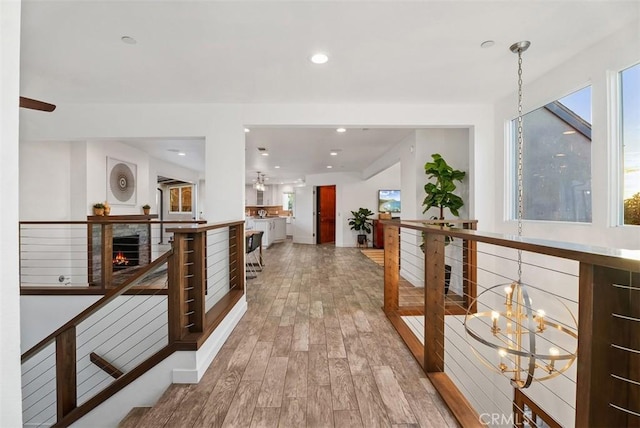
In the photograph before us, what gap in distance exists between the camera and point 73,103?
11.3 ft

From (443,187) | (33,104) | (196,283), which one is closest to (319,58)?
(33,104)

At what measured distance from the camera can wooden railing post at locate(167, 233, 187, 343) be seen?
80.2 inches

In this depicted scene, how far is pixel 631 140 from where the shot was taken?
7.23ft

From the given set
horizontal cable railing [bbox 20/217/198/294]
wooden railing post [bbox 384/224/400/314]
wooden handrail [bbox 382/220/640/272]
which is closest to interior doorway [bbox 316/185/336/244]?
horizontal cable railing [bbox 20/217/198/294]

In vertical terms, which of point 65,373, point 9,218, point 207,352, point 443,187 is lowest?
point 65,373

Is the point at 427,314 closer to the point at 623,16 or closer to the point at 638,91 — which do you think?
the point at 638,91

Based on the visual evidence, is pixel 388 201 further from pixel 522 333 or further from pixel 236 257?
pixel 522 333

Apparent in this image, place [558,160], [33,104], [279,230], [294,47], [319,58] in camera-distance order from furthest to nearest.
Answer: [279,230] → [558,160] → [319,58] → [294,47] → [33,104]

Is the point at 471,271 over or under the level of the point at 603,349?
under

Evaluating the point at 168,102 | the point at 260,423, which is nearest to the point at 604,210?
the point at 260,423

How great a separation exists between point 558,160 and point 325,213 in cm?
777

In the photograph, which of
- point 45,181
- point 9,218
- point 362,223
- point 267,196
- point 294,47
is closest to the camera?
point 9,218

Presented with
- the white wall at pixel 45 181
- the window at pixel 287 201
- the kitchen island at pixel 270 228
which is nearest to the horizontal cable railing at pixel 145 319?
the white wall at pixel 45 181

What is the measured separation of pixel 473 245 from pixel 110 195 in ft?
19.2
